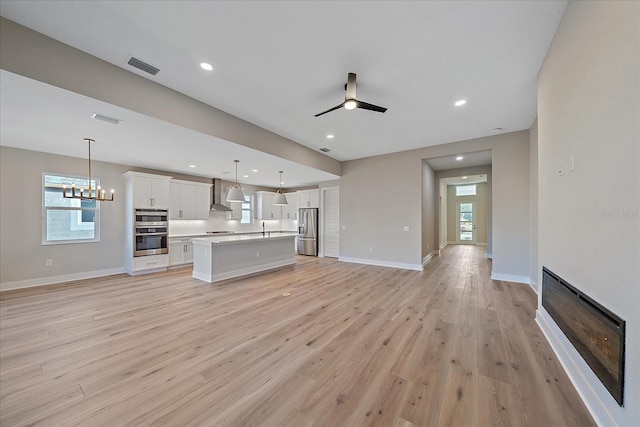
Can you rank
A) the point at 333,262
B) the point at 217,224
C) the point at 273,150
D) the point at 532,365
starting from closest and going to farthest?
the point at 532,365 < the point at 273,150 < the point at 333,262 < the point at 217,224

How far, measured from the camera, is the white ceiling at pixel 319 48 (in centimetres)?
198

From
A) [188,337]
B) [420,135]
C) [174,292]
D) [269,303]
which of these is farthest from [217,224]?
[420,135]

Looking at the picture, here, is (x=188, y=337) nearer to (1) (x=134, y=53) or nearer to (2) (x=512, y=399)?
(2) (x=512, y=399)

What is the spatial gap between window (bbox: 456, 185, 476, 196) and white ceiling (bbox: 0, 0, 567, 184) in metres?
8.27

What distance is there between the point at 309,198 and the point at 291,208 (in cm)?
123

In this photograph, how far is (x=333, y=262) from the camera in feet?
23.1

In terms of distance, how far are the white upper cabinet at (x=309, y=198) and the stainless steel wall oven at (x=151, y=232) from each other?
444cm

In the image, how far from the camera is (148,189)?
19.2 feet

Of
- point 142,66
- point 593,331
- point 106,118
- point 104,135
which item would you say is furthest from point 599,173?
point 104,135

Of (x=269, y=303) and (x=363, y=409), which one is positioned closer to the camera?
(x=363, y=409)

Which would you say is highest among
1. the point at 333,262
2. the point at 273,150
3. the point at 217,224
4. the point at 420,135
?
the point at 420,135

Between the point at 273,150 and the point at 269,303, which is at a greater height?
the point at 273,150

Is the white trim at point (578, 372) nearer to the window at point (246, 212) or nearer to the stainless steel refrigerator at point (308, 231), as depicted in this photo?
the stainless steel refrigerator at point (308, 231)

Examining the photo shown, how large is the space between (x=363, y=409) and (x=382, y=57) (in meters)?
3.25
